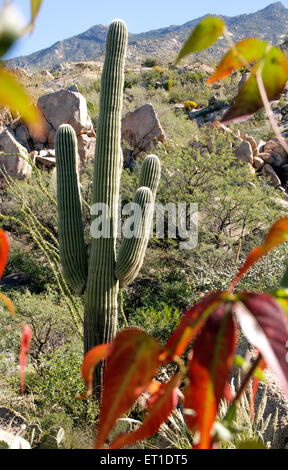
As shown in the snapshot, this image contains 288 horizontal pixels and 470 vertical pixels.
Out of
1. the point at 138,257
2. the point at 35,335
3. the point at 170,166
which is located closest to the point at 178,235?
the point at 170,166

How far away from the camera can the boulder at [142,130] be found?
34.1ft

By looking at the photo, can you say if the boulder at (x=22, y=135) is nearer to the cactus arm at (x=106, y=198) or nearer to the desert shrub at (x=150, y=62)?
the cactus arm at (x=106, y=198)

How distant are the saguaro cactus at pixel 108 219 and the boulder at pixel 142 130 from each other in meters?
6.70

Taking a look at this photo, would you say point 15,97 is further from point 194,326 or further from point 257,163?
point 257,163

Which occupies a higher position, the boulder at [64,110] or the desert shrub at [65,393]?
the boulder at [64,110]

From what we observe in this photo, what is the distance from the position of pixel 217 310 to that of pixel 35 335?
4.95 m

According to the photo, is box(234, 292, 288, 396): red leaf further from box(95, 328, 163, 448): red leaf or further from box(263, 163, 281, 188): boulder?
box(263, 163, 281, 188): boulder

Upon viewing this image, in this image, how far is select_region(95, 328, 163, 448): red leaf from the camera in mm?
312

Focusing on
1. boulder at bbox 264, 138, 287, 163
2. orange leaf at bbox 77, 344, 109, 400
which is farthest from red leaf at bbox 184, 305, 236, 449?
boulder at bbox 264, 138, 287, 163

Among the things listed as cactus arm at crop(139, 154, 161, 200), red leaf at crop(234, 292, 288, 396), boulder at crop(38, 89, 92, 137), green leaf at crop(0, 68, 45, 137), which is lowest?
red leaf at crop(234, 292, 288, 396)

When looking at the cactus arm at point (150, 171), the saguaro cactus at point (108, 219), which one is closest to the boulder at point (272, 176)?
the cactus arm at point (150, 171)

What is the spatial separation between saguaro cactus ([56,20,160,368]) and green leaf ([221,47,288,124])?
2.97 meters

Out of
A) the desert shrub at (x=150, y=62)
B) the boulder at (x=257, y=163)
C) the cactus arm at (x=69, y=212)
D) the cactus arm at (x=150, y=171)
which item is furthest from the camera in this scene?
the desert shrub at (x=150, y=62)

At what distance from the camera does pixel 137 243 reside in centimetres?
341
